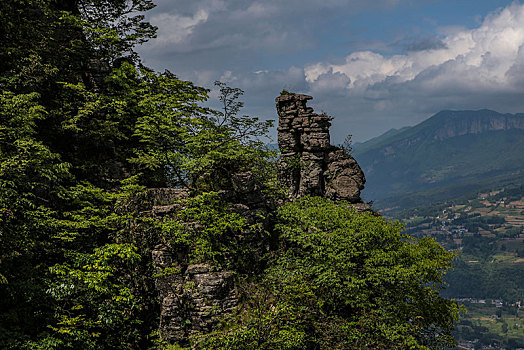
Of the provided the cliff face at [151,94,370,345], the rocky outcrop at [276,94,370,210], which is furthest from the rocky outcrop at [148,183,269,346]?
the rocky outcrop at [276,94,370,210]

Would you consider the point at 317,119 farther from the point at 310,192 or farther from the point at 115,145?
the point at 115,145

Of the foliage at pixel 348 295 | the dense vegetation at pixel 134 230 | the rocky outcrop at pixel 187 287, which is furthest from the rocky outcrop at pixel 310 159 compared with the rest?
the rocky outcrop at pixel 187 287

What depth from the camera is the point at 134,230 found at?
72.0ft

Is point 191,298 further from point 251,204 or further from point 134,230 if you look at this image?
point 251,204

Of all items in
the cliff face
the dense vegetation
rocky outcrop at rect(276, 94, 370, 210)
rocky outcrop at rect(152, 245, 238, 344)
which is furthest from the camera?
rocky outcrop at rect(276, 94, 370, 210)

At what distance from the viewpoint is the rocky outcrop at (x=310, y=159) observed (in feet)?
101

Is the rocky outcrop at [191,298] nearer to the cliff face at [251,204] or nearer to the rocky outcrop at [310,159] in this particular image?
the cliff face at [251,204]

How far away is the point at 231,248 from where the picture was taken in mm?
22422

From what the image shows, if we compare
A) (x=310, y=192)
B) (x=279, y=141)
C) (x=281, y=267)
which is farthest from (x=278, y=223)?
(x=279, y=141)

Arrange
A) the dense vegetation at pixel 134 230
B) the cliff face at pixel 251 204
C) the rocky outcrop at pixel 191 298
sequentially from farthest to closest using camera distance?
the cliff face at pixel 251 204 < the rocky outcrop at pixel 191 298 < the dense vegetation at pixel 134 230

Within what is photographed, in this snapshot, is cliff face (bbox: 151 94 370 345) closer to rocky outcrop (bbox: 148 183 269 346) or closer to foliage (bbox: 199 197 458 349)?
rocky outcrop (bbox: 148 183 269 346)

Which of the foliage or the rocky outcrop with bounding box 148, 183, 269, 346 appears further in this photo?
the rocky outcrop with bounding box 148, 183, 269, 346

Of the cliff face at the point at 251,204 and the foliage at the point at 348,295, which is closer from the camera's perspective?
the foliage at the point at 348,295

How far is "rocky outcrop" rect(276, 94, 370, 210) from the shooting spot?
1217 inches
